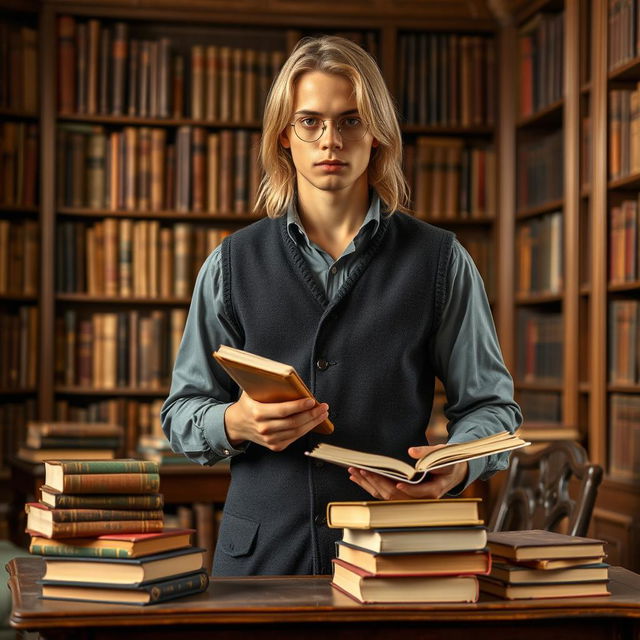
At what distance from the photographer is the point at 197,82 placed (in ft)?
14.9

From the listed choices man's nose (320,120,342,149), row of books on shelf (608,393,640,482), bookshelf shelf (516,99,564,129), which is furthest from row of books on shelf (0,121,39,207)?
man's nose (320,120,342,149)

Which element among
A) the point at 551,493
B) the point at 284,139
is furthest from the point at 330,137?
the point at 551,493

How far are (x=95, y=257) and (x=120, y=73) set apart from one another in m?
0.82

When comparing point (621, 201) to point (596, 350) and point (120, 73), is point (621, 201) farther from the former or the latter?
point (120, 73)

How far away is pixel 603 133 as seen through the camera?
12.0 ft

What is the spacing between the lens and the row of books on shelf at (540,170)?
4250 millimetres

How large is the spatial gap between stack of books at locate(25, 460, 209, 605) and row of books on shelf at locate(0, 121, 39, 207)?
3271 millimetres

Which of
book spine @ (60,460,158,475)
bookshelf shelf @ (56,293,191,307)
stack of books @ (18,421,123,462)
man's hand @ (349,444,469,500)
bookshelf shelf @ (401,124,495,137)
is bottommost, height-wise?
stack of books @ (18,421,123,462)

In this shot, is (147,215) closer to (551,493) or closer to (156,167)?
(156,167)

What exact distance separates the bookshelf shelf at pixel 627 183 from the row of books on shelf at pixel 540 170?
0.57 metres

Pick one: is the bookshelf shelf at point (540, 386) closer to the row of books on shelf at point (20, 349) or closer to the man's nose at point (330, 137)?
the row of books on shelf at point (20, 349)

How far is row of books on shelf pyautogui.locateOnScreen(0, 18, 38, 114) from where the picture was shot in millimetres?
4410

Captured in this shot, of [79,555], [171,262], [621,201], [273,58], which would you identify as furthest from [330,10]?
[79,555]

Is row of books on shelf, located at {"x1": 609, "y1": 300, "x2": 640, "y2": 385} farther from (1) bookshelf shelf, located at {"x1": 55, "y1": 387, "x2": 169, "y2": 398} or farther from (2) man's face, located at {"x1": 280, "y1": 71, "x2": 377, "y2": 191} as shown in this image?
(2) man's face, located at {"x1": 280, "y1": 71, "x2": 377, "y2": 191}
